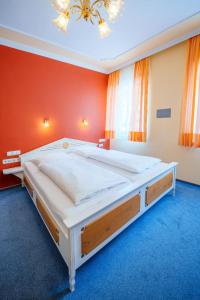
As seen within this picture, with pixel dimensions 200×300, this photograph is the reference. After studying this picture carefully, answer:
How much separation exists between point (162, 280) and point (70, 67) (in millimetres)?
3854

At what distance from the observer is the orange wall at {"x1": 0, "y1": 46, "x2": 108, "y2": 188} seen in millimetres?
2621

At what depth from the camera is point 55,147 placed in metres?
3.26

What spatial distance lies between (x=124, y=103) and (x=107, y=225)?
10.6ft

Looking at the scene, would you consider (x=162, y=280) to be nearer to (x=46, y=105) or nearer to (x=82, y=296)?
(x=82, y=296)

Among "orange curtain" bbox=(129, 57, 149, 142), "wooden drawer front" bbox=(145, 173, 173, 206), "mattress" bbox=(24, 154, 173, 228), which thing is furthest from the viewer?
"orange curtain" bbox=(129, 57, 149, 142)

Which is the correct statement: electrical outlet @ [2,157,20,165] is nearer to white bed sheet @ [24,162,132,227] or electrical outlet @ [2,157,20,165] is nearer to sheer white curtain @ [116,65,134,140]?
white bed sheet @ [24,162,132,227]

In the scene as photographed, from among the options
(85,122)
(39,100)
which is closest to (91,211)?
(39,100)

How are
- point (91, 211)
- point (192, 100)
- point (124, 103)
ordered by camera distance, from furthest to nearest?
point (124, 103) < point (192, 100) < point (91, 211)

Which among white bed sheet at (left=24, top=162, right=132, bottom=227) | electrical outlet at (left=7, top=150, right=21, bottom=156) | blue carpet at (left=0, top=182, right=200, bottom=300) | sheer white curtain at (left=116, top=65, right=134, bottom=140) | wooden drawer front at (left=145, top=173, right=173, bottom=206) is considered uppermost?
sheer white curtain at (left=116, top=65, right=134, bottom=140)

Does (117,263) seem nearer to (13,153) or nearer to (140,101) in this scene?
(13,153)

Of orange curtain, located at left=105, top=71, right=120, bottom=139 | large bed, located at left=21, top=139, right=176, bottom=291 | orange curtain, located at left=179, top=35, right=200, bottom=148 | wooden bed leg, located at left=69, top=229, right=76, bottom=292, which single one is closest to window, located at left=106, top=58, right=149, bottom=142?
orange curtain, located at left=105, top=71, right=120, bottom=139

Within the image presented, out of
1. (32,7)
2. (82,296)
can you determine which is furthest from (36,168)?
(32,7)

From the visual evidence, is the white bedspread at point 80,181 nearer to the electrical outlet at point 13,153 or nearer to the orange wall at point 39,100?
the electrical outlet at point 13,153

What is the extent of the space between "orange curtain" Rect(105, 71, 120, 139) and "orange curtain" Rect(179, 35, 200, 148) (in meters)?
1.76
